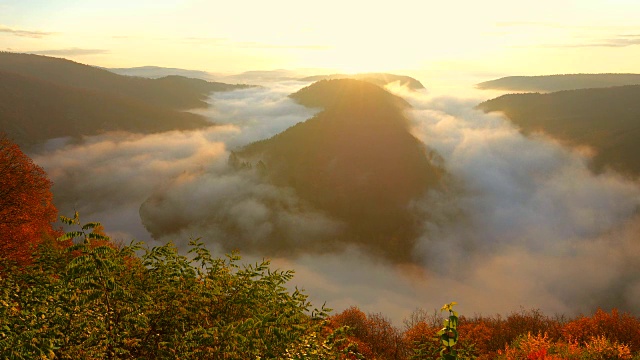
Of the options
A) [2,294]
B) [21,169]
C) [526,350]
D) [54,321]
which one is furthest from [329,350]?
[21,169]

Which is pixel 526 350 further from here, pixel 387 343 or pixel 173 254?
pixel 387 343

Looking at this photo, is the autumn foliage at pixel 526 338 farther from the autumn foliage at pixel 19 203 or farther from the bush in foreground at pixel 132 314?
the autumn foliage at pixel 19 203

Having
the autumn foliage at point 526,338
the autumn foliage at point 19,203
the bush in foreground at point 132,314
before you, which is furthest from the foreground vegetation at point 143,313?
the autumn foliage at point 19,203

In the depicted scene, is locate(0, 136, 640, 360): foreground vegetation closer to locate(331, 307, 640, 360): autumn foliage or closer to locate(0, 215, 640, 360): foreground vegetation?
locate(0, 215, 640, 360): foreground vegetation

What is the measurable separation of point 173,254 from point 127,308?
440 cm

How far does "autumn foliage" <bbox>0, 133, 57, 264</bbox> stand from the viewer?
125ft

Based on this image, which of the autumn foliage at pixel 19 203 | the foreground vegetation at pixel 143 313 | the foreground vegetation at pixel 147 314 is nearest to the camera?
the foreground vegetation at pixel 147 314

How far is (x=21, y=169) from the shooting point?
44.7 m

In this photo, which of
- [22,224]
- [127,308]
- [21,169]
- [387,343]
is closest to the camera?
[127,308]

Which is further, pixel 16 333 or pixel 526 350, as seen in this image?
pixel 526 350

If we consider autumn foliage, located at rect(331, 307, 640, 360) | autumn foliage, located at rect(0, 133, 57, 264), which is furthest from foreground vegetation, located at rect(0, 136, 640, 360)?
autumn foliage, located at rect(0, 133, 57, 264)

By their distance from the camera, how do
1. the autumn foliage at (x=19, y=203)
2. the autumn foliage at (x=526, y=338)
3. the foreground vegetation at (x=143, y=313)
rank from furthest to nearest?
the autumn foliage at (x=19, y=203) → the autumn foliage at (x=526, y=338) → the foreground vegetation at (x=143, y=313)

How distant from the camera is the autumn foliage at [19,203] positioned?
38.0 m

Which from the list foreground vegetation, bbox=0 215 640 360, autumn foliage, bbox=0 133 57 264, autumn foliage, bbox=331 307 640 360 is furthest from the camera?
autumn foliage, bbox=0 133 57 264
